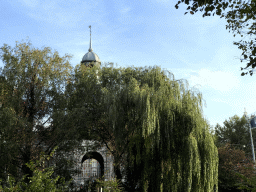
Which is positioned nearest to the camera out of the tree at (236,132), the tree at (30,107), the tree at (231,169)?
the tree at (30,107)

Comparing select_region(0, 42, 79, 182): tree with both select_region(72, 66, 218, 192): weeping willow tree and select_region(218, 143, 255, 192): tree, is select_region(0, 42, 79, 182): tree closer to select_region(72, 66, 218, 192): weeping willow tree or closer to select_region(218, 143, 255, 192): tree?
select_region(72, 66, 218, 192): weeping willow tree

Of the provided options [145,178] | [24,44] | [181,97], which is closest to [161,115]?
[181,97]

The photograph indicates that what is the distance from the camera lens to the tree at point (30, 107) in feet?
46.8

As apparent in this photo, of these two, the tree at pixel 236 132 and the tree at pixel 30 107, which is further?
the tree at pixel 236 132

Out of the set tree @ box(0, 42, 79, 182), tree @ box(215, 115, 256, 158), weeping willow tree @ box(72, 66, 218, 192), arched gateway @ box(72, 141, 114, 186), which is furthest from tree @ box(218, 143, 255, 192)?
tree @ box(215, 115, 256, 158)

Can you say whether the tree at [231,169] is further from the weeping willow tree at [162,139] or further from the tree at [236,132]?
the tree at [236,132]

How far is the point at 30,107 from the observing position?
15859mm

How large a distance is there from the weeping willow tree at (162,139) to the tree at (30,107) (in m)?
3.12

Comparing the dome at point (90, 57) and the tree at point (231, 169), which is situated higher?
the dome at point (90, 57)

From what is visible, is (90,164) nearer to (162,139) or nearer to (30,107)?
(30,107)

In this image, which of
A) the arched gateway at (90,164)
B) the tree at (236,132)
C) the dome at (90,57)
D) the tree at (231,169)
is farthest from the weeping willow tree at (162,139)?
the tree at (236,132)

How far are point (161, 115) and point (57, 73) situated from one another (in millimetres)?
6817

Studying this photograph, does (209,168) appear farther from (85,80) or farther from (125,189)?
(85,80)

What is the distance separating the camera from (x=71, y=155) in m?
16.7
